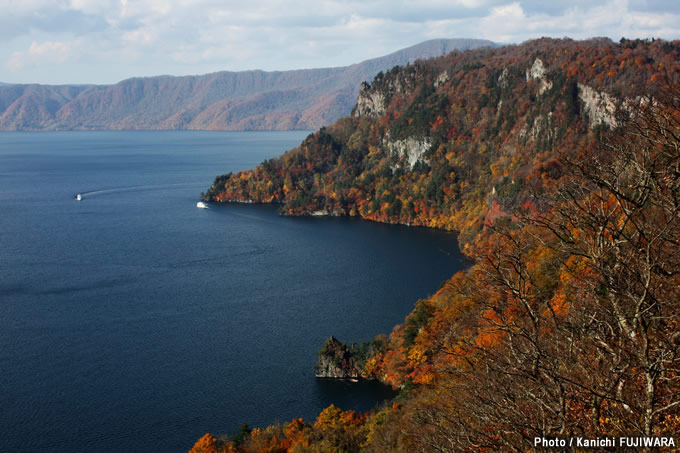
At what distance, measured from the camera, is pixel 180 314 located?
5466 cm

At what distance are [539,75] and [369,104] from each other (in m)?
51.4

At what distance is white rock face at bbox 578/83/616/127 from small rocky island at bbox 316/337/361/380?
65.8m

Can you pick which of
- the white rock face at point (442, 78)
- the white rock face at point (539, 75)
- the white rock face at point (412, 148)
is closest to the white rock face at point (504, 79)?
the white rock face at point (539, 75)

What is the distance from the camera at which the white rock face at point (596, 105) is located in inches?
3538

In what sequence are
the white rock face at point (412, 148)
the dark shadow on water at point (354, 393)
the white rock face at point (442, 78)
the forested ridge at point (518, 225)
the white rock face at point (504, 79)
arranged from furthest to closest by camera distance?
the white rock face at point (442, 78) < the white rock face at point (412, 148) < the white rock face at point (504, 79) < the dark shadow on water at point (354, 393) < the forested ridge at point (518, 225)

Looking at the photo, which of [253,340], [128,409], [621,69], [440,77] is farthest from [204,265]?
[440,77]

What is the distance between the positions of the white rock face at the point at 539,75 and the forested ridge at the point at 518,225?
49 cm

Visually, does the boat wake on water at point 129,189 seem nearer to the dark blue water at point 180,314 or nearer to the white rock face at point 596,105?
the dark blue water at point 180,314

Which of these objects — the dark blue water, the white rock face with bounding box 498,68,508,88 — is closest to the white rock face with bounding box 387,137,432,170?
the white rock face with bounding box 498,68,508,88

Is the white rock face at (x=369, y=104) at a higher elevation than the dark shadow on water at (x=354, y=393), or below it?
higher

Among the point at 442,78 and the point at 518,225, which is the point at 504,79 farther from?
the point at 518,225

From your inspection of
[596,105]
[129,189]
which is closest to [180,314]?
[596,105]

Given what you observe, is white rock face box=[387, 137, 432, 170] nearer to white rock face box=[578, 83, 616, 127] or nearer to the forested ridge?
the forested ridge

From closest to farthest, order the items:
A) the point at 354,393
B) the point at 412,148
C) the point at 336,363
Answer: the point at 354,393 < the point at 336,363 < the point at 412,148
